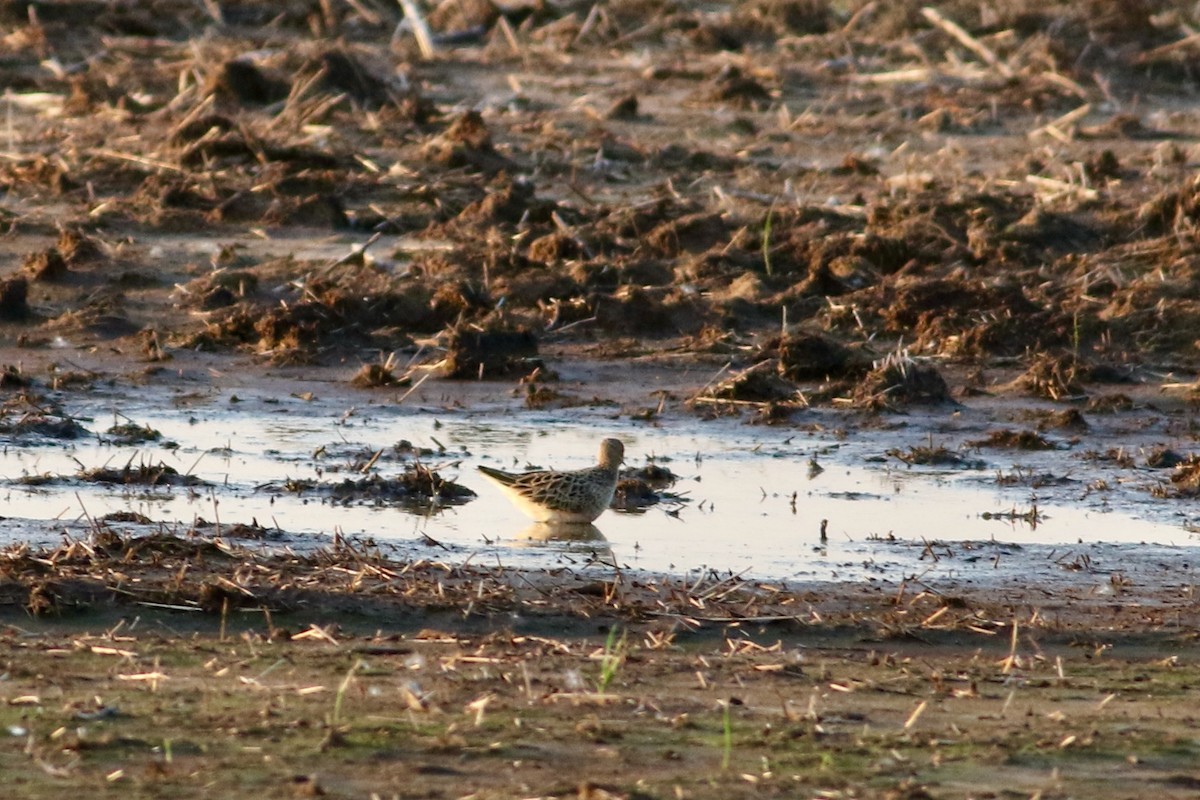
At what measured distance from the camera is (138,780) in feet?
16.2

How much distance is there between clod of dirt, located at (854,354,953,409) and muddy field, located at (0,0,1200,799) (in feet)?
0.08

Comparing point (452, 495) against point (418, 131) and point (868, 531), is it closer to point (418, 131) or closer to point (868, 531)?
point (868, 531)

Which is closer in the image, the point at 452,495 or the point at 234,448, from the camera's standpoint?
the point at 452,495

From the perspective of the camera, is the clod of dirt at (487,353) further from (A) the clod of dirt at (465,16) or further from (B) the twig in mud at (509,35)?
(A) the clod of dirt at (465,16)

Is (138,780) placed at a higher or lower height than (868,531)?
higher

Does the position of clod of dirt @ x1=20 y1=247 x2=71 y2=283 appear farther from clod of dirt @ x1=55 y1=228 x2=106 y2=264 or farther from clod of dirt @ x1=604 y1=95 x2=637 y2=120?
clod of dirt @ x1=604 y1=95 x2=637 y2=120

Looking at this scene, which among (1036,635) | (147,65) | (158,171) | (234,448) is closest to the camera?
(1036,635)

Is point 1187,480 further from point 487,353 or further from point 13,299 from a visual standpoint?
point 13,299

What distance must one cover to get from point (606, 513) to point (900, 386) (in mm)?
2648

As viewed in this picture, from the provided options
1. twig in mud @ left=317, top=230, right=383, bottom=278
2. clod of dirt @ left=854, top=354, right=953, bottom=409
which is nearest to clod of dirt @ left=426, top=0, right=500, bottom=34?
twig in mud @ left=317, top=230, right=383, bottom=278

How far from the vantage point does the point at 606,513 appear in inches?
367

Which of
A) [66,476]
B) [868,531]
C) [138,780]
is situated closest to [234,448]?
[66,476]

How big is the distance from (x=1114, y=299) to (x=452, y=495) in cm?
531

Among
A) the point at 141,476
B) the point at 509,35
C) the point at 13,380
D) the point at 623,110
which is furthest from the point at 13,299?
the point at 509,35
